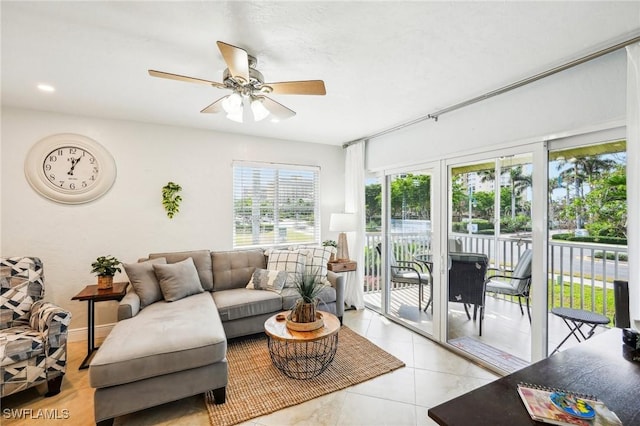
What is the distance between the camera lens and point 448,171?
10.1 feet

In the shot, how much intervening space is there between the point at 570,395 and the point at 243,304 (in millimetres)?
2611

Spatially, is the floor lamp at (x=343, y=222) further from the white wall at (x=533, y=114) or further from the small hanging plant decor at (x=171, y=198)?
the small hanging plant decor at (x=171, y=198)

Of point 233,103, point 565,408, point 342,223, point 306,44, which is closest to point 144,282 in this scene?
point 233,103

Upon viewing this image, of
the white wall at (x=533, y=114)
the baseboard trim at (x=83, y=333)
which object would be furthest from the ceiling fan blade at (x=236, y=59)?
the baseboard trim at (x=83, y=333)

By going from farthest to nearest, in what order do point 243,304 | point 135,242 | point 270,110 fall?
point 135,242
point 243,304
point 270,110

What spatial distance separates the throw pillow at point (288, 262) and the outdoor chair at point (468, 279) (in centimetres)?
175

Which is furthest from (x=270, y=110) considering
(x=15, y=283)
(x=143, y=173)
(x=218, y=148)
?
(x=15, y=283)

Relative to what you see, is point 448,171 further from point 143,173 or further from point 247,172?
point 143,173

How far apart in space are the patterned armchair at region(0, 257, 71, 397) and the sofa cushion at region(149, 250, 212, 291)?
39.5 inches

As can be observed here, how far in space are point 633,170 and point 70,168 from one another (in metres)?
4.84

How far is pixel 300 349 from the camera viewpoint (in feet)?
9.53

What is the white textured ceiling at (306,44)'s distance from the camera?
1.53 m

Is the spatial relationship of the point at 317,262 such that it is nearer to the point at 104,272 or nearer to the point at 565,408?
the point at 104,272

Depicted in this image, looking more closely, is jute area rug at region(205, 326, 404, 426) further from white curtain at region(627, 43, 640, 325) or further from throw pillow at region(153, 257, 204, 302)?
white curtain at region(627, 43, 640, 325)
